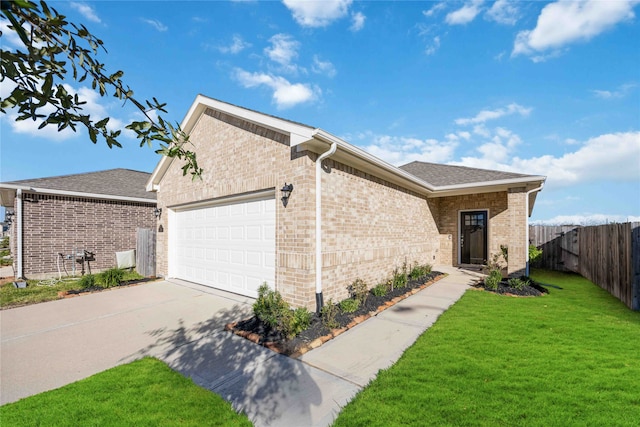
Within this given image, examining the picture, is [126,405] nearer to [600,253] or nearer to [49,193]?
[49,193]

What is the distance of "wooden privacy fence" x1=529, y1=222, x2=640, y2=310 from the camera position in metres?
5.77

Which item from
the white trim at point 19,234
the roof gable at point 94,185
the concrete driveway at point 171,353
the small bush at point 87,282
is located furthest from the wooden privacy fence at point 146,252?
the white trim at point 19,234

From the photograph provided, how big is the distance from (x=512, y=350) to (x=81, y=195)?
1381 centimetres

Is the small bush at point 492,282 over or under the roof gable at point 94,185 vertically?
under

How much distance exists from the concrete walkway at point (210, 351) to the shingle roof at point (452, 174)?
200 inches

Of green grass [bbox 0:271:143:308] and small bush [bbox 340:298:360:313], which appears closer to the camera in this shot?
small bush [bbox 340:298:360:313]

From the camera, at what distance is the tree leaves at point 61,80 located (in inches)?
50.5

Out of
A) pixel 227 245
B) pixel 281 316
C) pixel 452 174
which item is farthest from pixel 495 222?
pixel 227 245

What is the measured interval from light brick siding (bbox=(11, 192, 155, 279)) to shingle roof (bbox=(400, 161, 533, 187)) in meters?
A: 12.7

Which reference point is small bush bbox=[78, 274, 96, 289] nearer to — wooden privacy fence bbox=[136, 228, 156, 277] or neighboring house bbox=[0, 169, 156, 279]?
wooden privacy fence bbox=[136, 228, 156, 277]

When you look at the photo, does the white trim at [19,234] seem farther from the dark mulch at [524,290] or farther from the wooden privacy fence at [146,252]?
the dark mulch at [524,290]

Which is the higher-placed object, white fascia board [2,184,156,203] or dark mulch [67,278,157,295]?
white fascia board [2,184,156,203]

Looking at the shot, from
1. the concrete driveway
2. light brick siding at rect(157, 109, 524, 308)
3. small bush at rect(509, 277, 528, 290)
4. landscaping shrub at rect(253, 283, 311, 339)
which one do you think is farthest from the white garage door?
small bush at rect(509, 277, 528, 290)

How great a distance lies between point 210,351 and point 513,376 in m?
4.03
